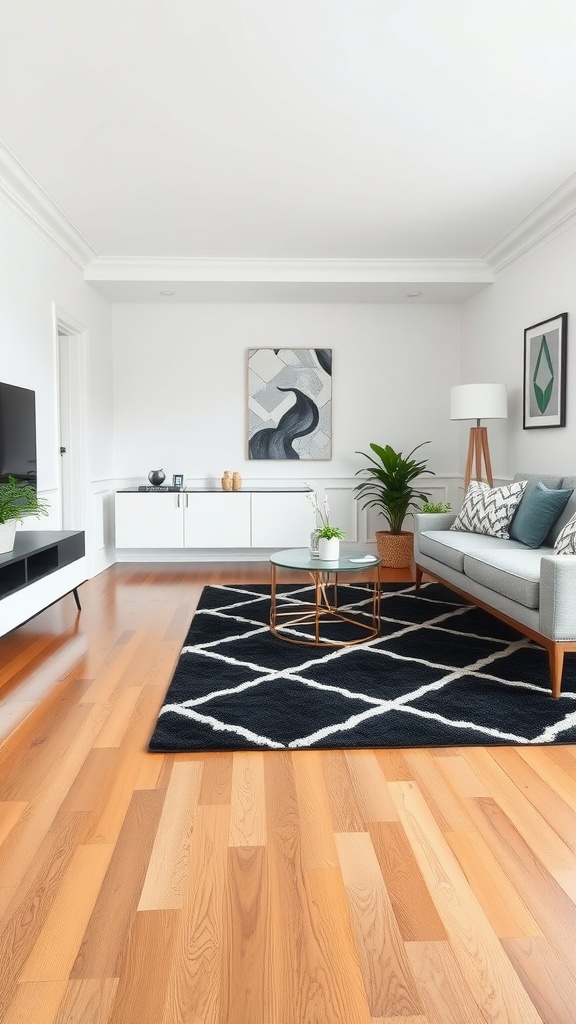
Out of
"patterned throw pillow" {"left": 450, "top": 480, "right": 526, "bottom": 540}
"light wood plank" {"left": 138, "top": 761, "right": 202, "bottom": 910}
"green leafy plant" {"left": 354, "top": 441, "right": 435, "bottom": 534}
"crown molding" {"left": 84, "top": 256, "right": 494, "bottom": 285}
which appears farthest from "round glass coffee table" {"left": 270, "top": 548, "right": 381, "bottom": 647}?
"crown molding" {"left": 84, "top": 256, "right": 494, "bottom": 285}

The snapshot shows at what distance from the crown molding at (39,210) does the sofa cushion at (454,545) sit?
10.0 ft

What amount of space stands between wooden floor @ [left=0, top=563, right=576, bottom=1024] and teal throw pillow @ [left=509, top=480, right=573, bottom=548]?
1.76 metres

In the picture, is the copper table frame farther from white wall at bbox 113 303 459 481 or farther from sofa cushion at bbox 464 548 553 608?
white wall at bbox 113 303 459 481

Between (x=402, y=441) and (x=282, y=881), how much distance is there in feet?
16.9

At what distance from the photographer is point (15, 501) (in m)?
3.61

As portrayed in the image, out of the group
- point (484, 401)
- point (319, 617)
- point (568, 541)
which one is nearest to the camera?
point (568, 541)

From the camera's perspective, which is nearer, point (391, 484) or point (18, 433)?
point (18, 433)

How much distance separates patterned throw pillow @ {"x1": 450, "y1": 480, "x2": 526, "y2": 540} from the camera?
4.23m

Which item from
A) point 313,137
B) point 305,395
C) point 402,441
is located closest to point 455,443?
point 402,441

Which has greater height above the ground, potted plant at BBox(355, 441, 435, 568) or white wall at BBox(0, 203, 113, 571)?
white wall at BBox(0, 203, 113, 571)

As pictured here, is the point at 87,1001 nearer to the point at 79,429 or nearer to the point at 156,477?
the point at 79,429

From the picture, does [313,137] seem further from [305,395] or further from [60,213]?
[305,395]

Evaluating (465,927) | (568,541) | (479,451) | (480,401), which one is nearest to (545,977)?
(465,927)

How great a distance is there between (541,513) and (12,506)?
9.03 ft
